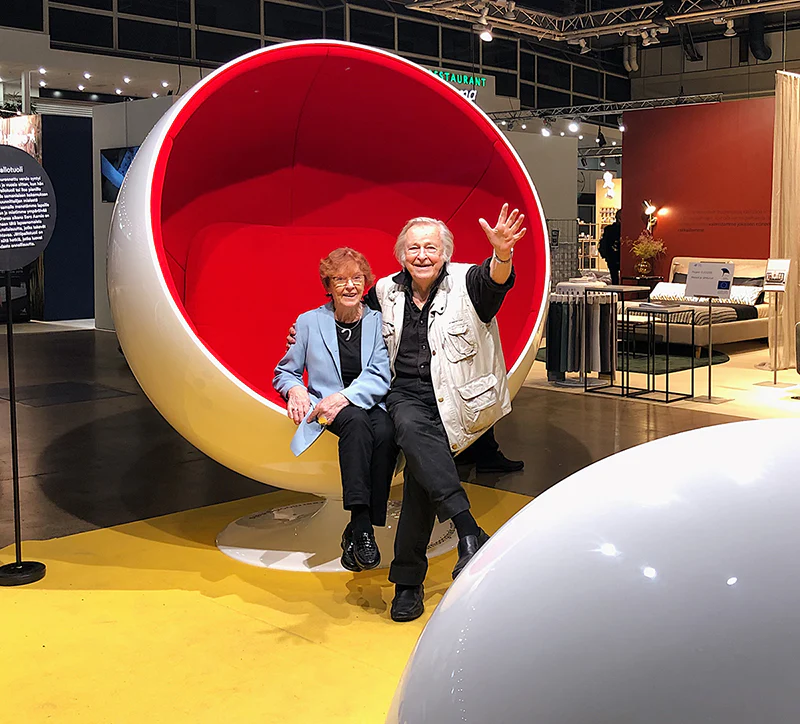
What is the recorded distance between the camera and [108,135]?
11.8 m

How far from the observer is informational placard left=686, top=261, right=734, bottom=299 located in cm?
716

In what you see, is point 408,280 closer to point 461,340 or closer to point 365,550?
point 461,340

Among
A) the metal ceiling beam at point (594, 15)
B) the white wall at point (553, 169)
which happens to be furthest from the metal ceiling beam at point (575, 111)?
the white wall at point (553, 169)

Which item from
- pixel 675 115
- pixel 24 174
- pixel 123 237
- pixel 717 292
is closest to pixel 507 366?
pixel 123 237

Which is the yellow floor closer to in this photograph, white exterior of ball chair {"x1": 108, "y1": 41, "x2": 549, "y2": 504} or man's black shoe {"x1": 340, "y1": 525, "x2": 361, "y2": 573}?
man's black shoe {"x1": 340, "y1": 525, "x2": 361, "y2": 573}

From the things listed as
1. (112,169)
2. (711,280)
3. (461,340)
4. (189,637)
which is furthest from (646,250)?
(189,637)

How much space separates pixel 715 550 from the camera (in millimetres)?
941

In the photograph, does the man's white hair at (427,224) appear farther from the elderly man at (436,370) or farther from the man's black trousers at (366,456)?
the man's black trousers at (366,456)

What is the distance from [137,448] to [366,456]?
8.66 feet

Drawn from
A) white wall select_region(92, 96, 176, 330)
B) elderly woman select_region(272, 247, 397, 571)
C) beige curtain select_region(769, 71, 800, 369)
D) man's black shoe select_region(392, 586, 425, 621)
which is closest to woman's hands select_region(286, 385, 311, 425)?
elderly woman select_region(272, 247, 397, 571)

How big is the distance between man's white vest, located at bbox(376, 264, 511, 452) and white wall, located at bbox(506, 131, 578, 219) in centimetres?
1164

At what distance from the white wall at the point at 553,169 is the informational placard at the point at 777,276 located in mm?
7101

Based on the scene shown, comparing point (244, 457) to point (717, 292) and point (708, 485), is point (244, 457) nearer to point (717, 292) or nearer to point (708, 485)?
point (708, 485)

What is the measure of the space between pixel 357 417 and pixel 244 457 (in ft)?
1.53
